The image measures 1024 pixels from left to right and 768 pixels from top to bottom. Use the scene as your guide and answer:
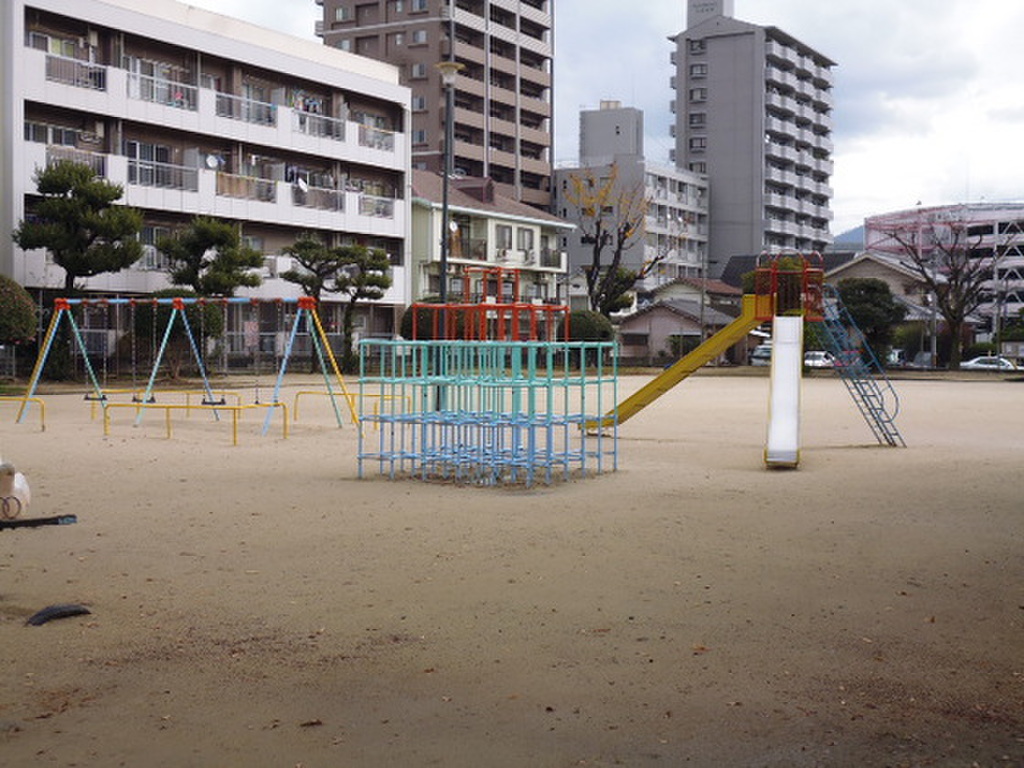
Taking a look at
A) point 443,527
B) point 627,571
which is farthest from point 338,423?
point 627,571

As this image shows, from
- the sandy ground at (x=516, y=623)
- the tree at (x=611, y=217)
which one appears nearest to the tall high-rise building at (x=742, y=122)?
the tree at (x=611, y=217)

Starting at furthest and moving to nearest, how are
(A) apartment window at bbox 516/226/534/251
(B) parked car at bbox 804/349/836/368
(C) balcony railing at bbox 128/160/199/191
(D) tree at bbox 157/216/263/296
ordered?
1. (A) apartment window at bbox 516/226/534/251
2. (B) parked car at bbox 804/349/836/368
3. (C) balcony railing at bbox 128/160/199/191
4. (D) tree at bbox 157/216/263/296

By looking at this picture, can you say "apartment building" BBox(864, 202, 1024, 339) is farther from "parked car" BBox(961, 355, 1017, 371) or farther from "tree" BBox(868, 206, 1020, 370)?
"parked car" BBox(961, 355, 1017, 371)

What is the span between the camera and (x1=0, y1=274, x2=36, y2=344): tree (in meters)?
25.7

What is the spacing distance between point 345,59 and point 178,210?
1143cm

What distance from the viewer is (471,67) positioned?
65.2m

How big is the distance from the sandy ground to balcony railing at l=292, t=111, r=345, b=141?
29.6 meters

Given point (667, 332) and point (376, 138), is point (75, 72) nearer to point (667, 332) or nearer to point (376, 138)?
point (376, 138)

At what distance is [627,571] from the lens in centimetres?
715

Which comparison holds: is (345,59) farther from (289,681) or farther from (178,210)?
(289,681)

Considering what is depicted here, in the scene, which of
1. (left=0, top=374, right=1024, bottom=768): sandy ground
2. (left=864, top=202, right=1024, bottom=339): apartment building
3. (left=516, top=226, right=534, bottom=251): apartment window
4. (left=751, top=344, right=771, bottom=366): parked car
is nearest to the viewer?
(left=0, top=374, right=1024, bottom=768): sandy ground

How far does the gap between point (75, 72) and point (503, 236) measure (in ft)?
81.2

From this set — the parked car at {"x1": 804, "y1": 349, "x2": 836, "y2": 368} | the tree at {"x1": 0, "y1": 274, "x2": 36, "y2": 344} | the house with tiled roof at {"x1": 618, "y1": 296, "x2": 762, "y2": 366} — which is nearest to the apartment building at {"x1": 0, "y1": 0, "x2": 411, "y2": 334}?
the tree at {"x1": 0, "y1": 274, "x2": 36, "y2": 344}

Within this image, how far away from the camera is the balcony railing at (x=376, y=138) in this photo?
42.3m
